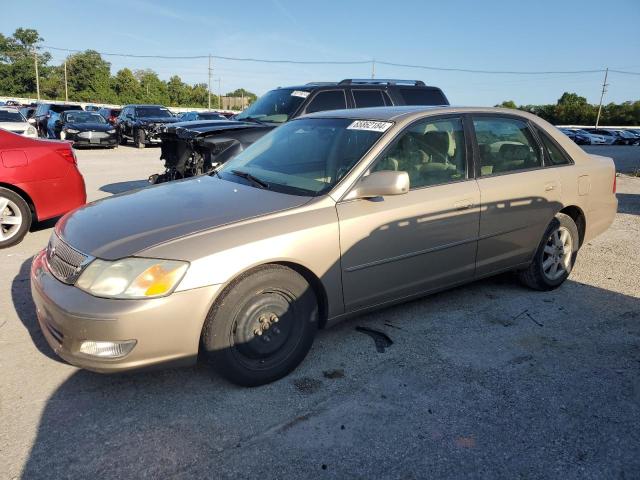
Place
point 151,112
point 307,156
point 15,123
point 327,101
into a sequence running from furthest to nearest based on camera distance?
1. point 151,112
2. point 15,123
3. point 327,101
4. point 307,156

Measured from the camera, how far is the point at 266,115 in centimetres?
790

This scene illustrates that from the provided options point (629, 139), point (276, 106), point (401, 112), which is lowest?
point (401, 112)

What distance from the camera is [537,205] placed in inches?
167

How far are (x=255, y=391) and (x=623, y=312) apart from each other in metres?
3.19

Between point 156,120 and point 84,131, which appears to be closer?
point 84,131

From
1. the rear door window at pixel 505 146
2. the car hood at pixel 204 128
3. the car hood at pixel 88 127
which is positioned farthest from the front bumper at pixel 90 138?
the rear door window at pixel 505 146

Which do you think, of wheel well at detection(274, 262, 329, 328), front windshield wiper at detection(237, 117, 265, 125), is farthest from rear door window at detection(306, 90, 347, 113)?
wheel well at detection(274, 262, 329, 328)

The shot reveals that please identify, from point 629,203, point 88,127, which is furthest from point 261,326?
point 88,127

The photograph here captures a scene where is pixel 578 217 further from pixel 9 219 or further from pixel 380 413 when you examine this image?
pixel 9 219

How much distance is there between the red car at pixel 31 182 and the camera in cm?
554

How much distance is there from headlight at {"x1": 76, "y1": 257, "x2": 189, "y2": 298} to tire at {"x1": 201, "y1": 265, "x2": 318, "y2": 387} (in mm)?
304

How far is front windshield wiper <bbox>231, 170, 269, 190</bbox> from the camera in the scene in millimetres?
3519

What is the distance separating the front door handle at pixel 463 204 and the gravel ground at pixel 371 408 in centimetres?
90

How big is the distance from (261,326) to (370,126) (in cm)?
167
